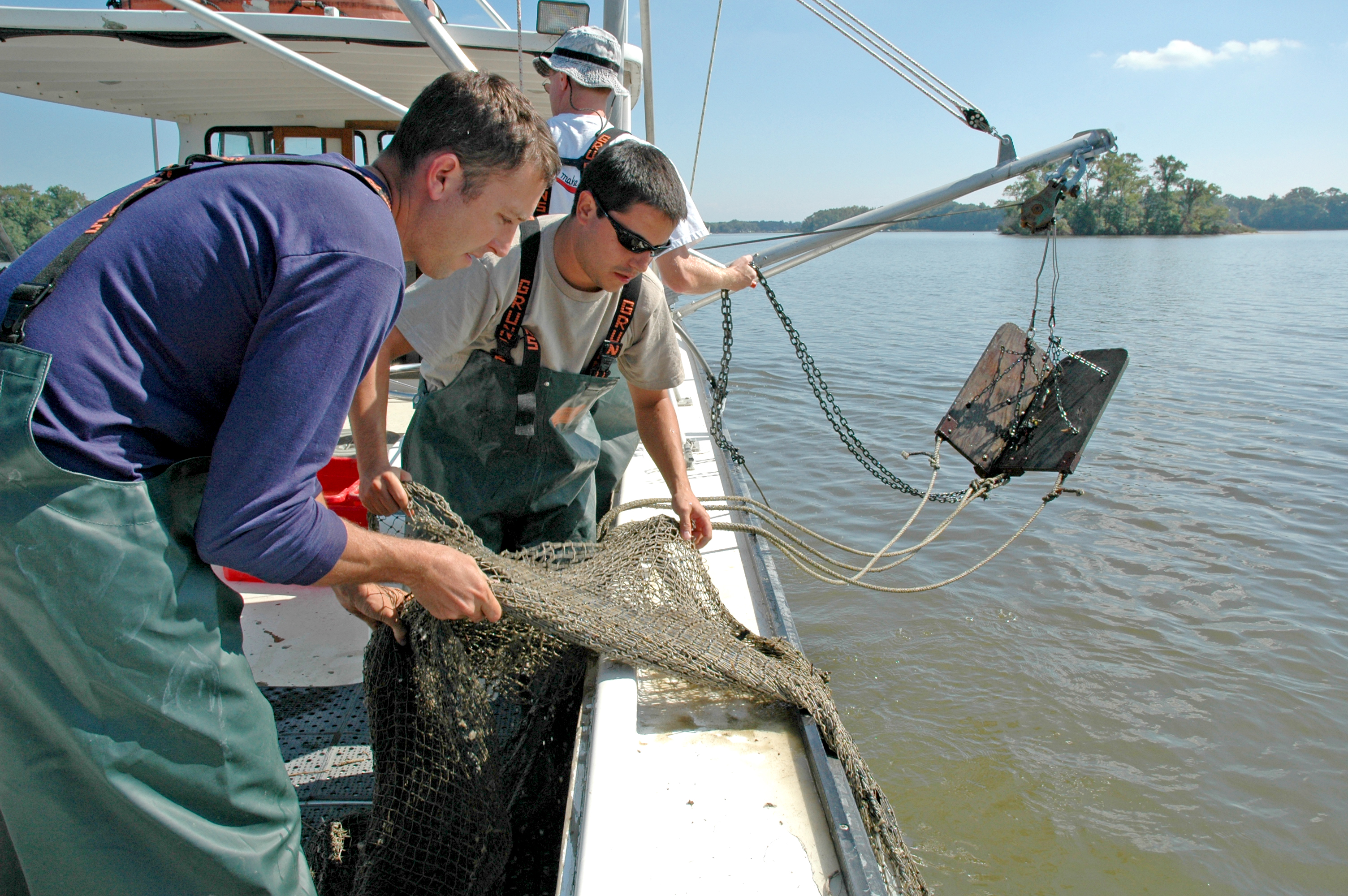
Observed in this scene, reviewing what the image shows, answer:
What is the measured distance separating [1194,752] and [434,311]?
451cm

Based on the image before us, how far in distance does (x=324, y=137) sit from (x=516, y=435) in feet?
18.3

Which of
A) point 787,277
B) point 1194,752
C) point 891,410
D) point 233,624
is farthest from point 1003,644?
point 787,277

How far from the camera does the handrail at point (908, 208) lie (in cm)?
497

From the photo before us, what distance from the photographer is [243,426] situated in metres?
1.20

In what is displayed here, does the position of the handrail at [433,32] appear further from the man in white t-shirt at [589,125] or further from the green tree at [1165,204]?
the green tree at [1165,204]

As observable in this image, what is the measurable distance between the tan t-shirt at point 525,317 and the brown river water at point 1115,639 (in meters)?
2.67

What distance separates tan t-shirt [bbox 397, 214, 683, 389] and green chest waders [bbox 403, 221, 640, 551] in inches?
1.0

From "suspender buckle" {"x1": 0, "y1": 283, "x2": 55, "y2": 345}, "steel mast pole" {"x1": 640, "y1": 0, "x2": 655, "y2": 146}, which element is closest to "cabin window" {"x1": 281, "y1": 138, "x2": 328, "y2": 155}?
"steel mast pole" {"x1": 640, "y1": 0, "x2": 655, "y2": 146}

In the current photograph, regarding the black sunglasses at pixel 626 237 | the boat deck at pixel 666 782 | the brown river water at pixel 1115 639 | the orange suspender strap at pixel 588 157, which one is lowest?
the brown river water at pixel 1115 639

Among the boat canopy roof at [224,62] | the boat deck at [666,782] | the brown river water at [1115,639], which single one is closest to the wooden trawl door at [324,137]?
the boat canopy roof at [224,62]

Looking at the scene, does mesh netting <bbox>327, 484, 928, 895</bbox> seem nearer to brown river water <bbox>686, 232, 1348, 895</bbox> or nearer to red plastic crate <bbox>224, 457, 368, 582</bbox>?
red plastic crate <bbox>224, 457, 368, 582</bbox>

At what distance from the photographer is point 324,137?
6898 millimetres

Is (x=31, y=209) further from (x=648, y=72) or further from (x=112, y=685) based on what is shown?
(x=112, y=685)

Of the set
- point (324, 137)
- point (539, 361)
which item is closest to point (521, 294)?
point (539, 361)
